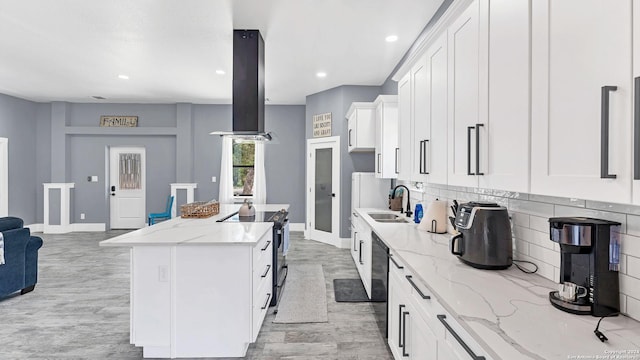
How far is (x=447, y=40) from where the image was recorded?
6.69 ft

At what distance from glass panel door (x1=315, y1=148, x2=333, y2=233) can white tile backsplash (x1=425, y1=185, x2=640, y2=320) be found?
13.3 ft

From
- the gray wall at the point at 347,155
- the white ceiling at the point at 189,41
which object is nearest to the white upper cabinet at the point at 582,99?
the white ceiling at the point at 189,41

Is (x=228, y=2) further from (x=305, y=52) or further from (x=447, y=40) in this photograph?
(x=447, y=40)

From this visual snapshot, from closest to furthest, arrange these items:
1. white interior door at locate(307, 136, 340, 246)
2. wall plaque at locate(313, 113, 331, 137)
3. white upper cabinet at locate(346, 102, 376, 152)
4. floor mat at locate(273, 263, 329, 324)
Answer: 1. floor mat at locate(273, 263, 329, 324)
2. white upper cabinet at locate(346, 102, 376, 152)
3. white interior door at locate(307, 136, 340, 246)
4. wall plaque at locate(313, 113, 331, 137)

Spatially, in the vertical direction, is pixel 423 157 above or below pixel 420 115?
below

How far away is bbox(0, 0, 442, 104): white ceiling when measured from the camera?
3221 millimetres

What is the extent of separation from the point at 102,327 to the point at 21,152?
6.40 m

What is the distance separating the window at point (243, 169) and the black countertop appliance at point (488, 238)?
6.43 meters

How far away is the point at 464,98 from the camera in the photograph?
1.81 m

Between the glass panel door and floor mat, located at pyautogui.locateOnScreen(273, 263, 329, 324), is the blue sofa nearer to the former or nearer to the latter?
floor mat, located at pyautogui.locateOnScreen(273, 263, 329, 324)

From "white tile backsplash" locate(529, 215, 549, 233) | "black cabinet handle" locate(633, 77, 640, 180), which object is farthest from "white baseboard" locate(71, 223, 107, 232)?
"black cabinet handle" locate(633, 77, 640, 180)

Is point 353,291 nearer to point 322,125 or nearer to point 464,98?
point 464,98

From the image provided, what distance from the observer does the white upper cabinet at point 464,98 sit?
1.67 m

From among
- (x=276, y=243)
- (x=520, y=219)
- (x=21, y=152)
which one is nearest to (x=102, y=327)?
(x=276, y=243)
